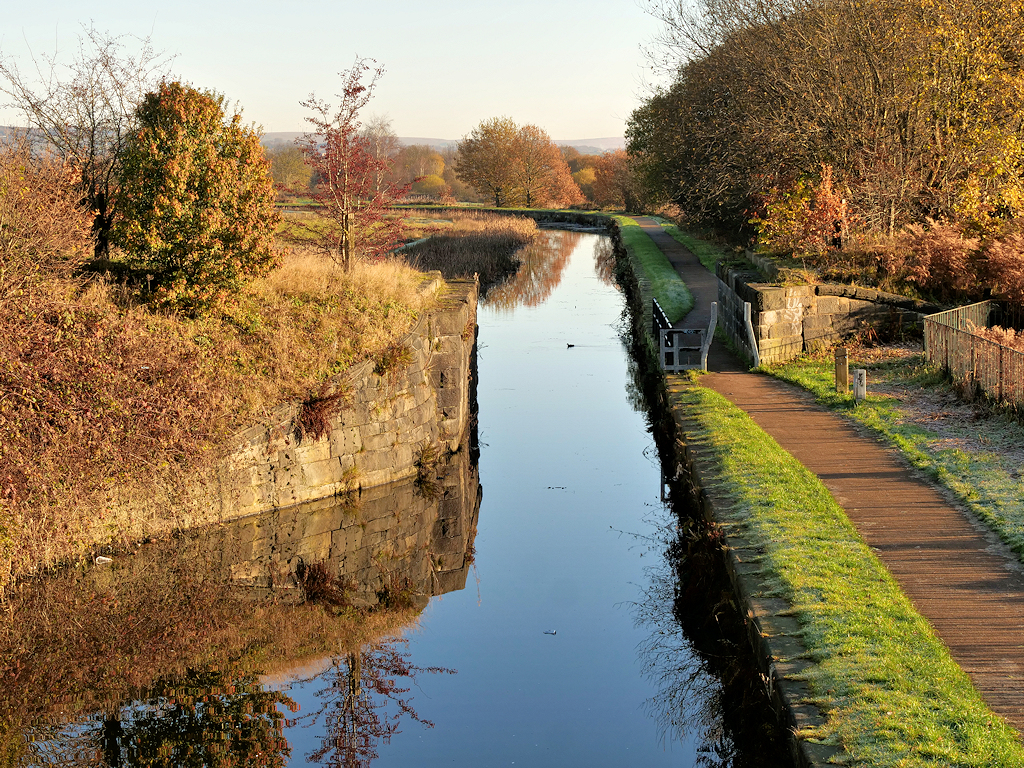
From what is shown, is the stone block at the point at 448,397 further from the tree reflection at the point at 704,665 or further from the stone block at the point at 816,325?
the stone block at the point at 816,325

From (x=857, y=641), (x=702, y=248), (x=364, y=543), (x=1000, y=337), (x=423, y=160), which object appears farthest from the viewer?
(x=423, y=160)

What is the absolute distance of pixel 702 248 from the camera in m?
36.1

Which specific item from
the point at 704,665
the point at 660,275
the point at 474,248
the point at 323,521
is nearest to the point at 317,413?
the point at 323,521

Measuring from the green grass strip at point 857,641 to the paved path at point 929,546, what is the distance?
174 millimetres

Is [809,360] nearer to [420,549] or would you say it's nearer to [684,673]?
[420,549]

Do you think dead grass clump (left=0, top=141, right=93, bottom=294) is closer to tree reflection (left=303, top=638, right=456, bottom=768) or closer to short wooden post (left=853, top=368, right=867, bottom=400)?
tree reflection (left=303, top=638, right=456, bottom=768)

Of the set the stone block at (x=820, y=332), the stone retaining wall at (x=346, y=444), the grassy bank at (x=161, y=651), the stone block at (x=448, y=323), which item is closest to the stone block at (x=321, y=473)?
the stone retaining wall at (x=346, y=444)

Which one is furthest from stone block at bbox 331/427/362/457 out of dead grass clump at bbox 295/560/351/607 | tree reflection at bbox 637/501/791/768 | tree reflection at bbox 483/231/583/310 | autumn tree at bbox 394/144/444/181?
autumn tree at bbox 394/144/444/181

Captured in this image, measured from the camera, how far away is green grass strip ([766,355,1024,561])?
30.9ft

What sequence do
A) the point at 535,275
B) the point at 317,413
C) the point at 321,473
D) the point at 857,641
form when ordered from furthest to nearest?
the point at 535,275
the point at 321,473
the point at 317,413
the point at 857,641

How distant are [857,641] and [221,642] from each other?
568cm

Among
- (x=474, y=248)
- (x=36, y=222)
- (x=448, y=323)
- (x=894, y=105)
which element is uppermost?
(x=894, y=105)

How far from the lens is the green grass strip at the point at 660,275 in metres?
23.2

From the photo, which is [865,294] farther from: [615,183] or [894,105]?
[615,183]
